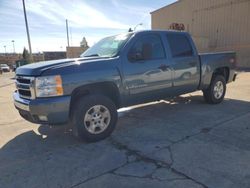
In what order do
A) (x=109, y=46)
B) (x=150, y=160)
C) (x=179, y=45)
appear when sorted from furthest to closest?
(x=179, y=45) < (x=109, y=46) < (x=150, y=160)

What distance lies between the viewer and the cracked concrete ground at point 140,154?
3.21m

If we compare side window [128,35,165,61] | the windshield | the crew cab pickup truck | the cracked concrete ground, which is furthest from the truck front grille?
side window [128,35,165,61]

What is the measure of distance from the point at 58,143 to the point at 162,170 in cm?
212

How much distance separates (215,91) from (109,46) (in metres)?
3.48

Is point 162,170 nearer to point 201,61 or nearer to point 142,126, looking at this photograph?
point 142,126

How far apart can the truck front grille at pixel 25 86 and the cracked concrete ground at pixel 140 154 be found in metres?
0.93

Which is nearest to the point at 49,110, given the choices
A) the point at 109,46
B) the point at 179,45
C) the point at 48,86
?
the point at 48,86

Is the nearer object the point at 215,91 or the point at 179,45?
the point at 179,45

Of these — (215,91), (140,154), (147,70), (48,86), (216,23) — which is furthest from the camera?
(216,23)

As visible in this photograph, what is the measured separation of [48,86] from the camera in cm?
406

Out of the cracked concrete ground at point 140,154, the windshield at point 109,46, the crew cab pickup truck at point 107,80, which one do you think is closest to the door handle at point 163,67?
the crew cab pickup truck at point 107,80

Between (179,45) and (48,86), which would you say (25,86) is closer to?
(48,86)

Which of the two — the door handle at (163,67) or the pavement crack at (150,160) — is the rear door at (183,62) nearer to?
the door handle at (163,67)

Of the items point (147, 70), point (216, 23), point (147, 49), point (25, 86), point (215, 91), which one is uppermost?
point (216, 23)
